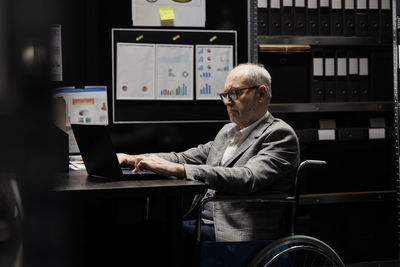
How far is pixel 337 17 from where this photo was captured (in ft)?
9.59

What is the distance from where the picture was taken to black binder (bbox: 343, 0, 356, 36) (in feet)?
9.54

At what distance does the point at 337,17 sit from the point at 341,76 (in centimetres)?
34

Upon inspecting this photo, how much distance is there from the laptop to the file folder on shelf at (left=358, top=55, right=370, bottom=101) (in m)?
1.75

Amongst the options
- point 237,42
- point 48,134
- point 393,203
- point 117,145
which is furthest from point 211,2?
point 48,134

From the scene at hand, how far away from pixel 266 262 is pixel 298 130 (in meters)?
1.33

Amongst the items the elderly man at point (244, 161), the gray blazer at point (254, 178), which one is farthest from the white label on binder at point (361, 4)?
the gray blazer at point (254, 178)

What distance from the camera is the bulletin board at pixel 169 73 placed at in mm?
2885

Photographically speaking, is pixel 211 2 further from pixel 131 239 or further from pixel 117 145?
pixel 131 239

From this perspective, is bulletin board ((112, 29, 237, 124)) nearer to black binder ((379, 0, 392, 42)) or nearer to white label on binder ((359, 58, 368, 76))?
white label on binder ((359, 58, 368, 76))

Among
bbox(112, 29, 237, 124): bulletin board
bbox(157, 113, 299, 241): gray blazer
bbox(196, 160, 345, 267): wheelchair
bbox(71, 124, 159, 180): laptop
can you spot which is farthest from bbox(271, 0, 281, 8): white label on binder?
bbox(71, 124, 159, 180): laptop

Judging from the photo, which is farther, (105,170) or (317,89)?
(317,89)

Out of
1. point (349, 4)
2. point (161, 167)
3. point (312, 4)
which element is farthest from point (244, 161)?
point (349, 4)

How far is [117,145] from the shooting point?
9.44ft

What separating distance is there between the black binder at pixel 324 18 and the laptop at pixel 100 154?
1.69 meters
